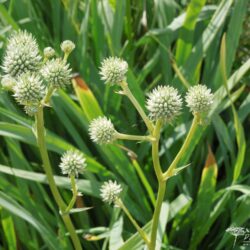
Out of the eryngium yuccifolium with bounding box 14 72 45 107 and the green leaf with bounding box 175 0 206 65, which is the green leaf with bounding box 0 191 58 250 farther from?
the green leaf with bounding box 175 0 206 65

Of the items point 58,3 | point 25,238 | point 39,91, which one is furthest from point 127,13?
point 39,91

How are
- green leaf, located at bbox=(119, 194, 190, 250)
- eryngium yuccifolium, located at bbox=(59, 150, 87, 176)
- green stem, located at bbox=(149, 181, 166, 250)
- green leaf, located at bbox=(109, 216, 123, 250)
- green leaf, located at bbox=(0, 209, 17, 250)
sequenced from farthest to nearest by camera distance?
green leaf, located at bbox=(0, 209, 17, 250), green leaf, located at bbox=(109, 216, 123, 250), green leaf, located at bbox=(119, 194, 190, 250), eryngium yuccifolium, located at bbox=(59, 150, 87, 176), green stem, located at bbox=(149, 181, 166, 250)

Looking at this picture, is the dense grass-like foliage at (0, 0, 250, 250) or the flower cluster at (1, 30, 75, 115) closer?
the flower cluster at (1, 30, 75, 115)

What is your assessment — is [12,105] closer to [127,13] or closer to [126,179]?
[126,179]

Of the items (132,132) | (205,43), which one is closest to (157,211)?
(132,132)

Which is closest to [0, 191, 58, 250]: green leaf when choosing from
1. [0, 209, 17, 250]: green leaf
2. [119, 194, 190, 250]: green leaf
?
[0, 209, 17, 250]: green leaf

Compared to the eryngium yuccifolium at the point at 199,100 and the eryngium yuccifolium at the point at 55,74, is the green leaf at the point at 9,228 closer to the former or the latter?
the eryngium yuccifolium at the point at 55,74

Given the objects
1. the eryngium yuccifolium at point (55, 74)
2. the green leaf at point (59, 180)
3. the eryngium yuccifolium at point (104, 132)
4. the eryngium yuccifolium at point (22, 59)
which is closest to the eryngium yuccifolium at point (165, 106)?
the eryngium yuccifolium at point (104, 132)
